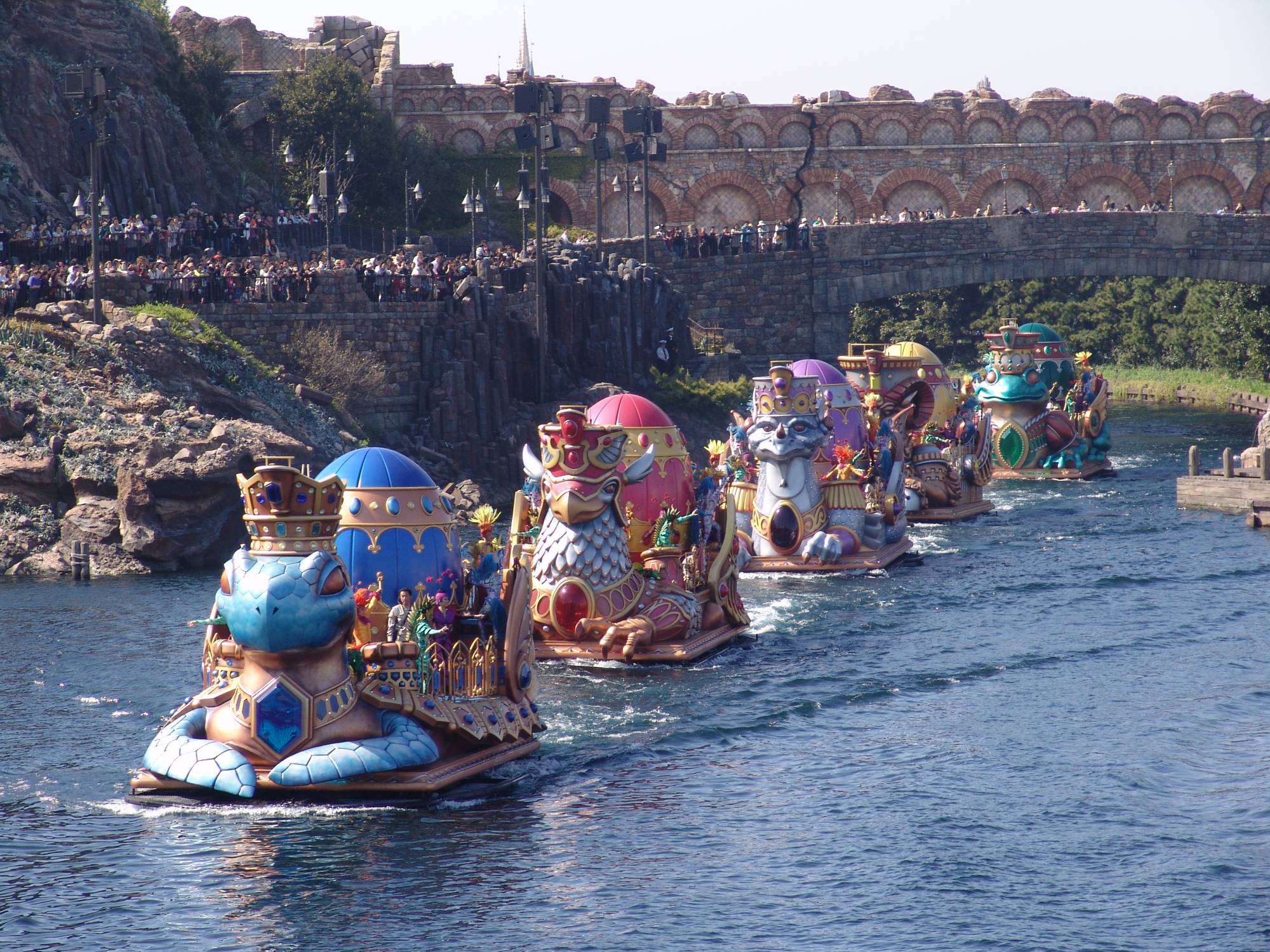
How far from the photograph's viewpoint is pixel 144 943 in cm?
1533

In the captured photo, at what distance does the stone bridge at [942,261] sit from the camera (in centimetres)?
6100

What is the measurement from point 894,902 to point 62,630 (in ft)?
49.0

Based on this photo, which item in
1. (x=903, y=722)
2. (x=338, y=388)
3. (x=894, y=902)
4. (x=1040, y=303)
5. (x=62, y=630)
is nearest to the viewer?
(x=894, y=902)

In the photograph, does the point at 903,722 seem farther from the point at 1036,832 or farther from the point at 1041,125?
the point at 1041,125

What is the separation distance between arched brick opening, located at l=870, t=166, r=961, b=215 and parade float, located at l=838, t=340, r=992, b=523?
34084 mm

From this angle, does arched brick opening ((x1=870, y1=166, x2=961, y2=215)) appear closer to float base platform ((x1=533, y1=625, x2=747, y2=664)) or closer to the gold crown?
float base platform ((x1=533, y1=625, x2=747, y2=664))

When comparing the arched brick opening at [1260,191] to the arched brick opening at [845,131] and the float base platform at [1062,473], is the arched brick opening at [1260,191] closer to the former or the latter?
the arched brick opening at [845,131]

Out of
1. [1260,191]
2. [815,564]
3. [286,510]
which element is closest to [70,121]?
[815,564]

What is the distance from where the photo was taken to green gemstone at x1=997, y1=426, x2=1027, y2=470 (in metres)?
45.2

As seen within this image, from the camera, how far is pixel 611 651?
23781 millimetres

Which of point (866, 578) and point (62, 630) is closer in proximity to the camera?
point (62, 630)

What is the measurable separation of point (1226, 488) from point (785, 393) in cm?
1526

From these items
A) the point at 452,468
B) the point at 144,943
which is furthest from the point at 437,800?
the point at 452,468

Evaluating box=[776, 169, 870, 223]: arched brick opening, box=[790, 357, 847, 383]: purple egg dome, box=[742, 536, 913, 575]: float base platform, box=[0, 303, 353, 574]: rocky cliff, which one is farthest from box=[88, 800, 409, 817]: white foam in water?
box=[776, 169, 870, 223]: arched brick opening
